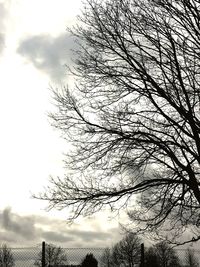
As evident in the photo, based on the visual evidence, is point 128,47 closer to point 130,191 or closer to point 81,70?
point 81,70

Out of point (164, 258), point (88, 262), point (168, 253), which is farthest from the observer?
point (168, 253)

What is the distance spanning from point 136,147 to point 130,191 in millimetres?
1144

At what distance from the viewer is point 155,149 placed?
Answer: 11.7 meters

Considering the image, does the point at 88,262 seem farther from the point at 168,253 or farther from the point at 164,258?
the point at 168,253

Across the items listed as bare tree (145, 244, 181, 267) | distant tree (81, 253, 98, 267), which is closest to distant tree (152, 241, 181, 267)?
bare tree (145, 244, 181, 267)

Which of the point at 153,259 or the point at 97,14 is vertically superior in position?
the point at 97,14

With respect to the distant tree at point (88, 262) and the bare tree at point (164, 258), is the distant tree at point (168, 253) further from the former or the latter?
the distant tree at point (88, 262)

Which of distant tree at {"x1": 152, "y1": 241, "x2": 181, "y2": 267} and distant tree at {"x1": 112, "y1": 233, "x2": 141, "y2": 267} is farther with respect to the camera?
distant tree at {"x1": 112, "y1": 233, "x2": 141, "y2": 267}

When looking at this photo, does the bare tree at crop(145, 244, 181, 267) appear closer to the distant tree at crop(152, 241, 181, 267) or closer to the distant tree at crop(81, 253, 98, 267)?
the distant tree at crop(152, 241, 181, 267)

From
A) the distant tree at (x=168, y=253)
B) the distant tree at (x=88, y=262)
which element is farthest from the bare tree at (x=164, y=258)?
the distant tree at (x=88, y=262)

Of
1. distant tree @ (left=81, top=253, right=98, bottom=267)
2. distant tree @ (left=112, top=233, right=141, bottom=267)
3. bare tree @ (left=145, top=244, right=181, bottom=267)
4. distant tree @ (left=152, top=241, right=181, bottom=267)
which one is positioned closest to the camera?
distant tree @ (left=152, top=241, right=181, bottom=267)

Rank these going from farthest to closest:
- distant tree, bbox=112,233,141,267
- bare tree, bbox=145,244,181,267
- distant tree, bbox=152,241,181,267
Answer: distant tree, bbox=112,233,141,267 < bare tree, bbox=145,244,181,267 < distant tree, bbox=152,241,181,267

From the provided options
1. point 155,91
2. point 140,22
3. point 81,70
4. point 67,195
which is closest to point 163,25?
point 140,22

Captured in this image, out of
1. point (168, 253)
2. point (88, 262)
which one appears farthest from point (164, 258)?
point (88, 262)
